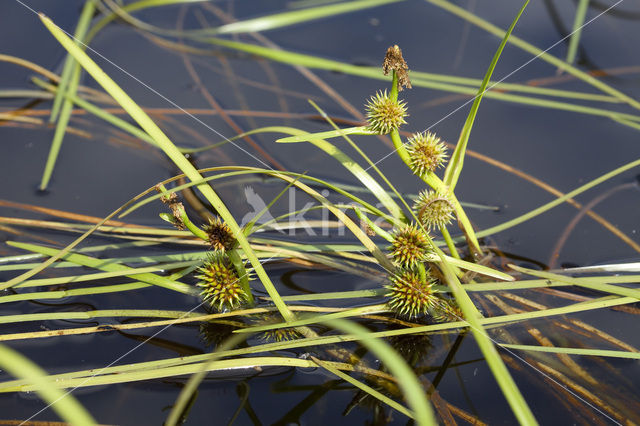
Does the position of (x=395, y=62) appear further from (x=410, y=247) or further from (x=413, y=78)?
(x=413, y=78)

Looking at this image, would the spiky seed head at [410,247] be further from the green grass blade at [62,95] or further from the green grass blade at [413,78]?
the green grass blade at [62,95]

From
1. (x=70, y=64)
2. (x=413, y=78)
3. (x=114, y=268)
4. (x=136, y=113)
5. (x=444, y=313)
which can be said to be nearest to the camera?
(x=136, y=113)

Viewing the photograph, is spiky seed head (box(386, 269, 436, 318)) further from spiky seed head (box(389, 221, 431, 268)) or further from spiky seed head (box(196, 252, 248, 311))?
spiky seed head (box(196, 252, 248, 311))

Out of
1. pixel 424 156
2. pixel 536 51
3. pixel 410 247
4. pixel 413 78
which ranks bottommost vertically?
pixel 410 247

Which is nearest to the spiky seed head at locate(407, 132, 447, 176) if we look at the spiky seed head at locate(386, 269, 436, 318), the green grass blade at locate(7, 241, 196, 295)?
the spiky seed head at locate(386, 269, 436, 318)

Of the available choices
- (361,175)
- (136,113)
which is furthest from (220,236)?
(361,175)

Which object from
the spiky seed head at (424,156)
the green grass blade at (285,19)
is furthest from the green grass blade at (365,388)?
the green grass blade at (285,19)

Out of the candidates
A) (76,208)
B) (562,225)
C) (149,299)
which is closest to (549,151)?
(562,225)
